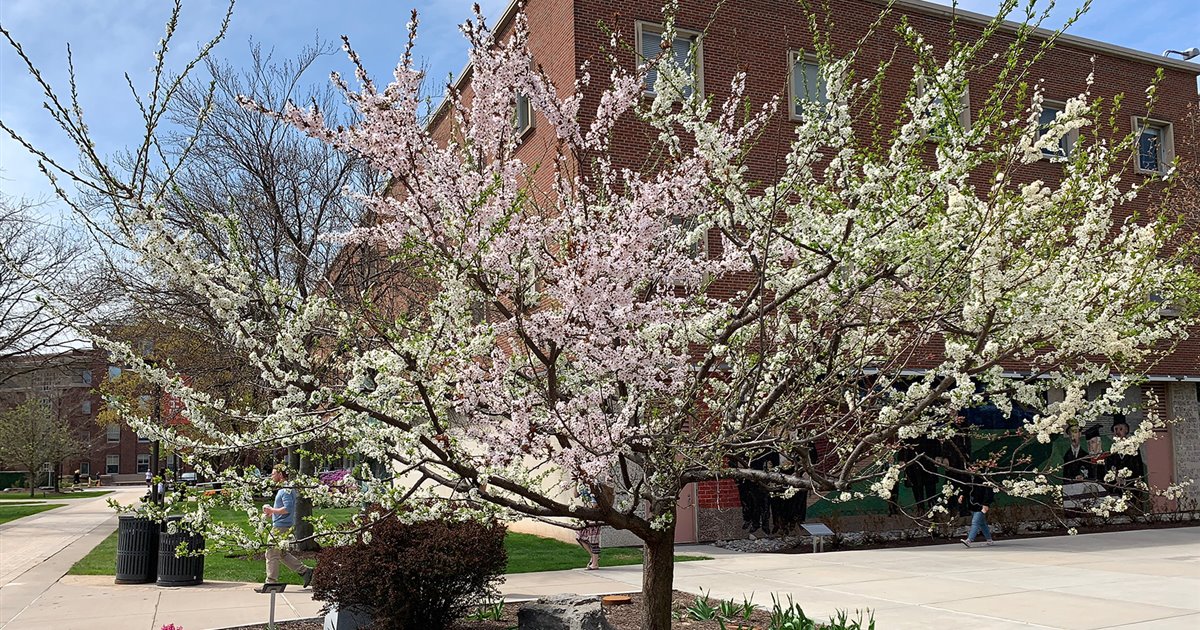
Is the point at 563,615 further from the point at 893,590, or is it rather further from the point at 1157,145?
the point at 1157,145

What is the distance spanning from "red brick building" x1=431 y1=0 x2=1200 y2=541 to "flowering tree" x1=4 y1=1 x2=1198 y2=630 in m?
8.15

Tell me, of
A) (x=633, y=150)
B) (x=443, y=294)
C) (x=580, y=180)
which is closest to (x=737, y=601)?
(x=580, y=180)

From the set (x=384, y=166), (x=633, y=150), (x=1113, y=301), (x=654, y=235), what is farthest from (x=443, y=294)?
(x=633, y=150)

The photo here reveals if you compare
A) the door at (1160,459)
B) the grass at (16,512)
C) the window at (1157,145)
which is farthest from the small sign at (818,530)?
the grass at (16,512)

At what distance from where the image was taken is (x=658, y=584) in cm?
761

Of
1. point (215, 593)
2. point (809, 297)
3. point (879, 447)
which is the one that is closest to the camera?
point (879, 447)

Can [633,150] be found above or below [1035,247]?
above

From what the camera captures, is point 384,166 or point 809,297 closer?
point 384,166

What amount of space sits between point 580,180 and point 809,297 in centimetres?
207

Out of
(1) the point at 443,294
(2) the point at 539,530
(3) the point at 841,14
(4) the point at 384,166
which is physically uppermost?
(3) the point at 841,14

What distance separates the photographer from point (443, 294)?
6020 millimetres

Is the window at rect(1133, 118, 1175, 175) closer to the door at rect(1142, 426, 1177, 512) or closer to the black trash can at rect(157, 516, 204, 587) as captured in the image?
the door at rect(1142, 426, 1177, 512)

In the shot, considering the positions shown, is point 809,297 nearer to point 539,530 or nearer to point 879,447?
point 879,447

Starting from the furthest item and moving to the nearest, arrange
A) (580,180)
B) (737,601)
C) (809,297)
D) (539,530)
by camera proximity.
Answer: (539,530), (737,601), (580,180), (809,297)
